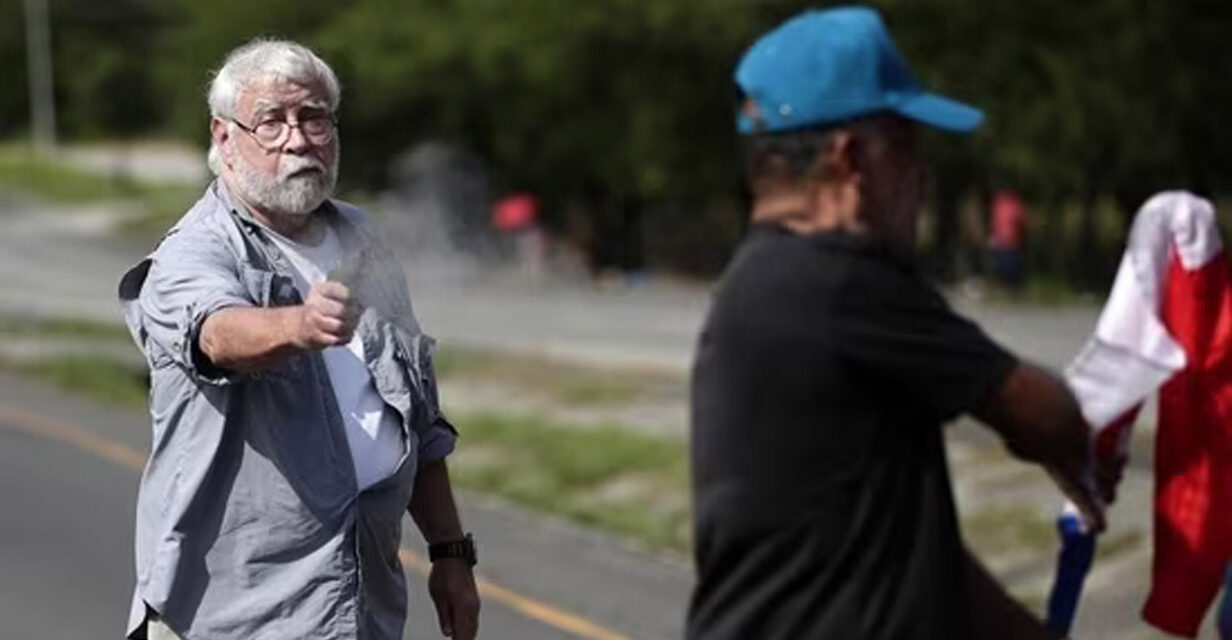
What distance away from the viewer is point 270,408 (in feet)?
13.5

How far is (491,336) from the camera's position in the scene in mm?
26812

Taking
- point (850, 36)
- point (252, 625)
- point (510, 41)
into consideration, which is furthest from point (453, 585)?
point (510, 41)

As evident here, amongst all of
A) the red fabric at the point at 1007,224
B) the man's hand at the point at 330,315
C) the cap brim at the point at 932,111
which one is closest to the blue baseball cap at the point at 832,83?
the cap brim at the point at 932,111

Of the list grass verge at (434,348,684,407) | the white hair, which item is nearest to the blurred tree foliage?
grass verge at (434,348,684,407)

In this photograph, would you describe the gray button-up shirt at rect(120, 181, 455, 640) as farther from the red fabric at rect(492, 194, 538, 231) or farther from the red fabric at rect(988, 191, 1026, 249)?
the red fabric at rect(492, 194, 538, 231)

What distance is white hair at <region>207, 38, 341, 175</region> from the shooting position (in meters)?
4.26

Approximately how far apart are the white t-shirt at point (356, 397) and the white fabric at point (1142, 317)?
1666mm

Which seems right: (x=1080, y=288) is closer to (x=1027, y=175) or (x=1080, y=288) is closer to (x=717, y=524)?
(x=1027, y=175)

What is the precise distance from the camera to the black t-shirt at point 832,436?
313cm

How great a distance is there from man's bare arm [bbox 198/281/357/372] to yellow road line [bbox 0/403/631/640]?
6.45ft

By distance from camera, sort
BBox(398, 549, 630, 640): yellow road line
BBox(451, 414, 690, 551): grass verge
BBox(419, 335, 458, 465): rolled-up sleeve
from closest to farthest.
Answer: BBox(419, 335, 458, 465): rolled-up sleeve < BBox(398, 549, 630, 640): yellow road line < BBox(451, 414, 690, 551): grass verge

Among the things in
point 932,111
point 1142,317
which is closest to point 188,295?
point 932,111

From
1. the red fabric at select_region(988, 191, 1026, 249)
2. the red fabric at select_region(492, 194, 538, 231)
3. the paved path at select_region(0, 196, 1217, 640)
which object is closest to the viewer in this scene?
the paved path at select_region(0, 196, 1217, 640)

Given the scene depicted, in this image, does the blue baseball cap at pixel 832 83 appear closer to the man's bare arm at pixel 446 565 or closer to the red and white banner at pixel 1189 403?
the man's bare arm at pixel 446 565
